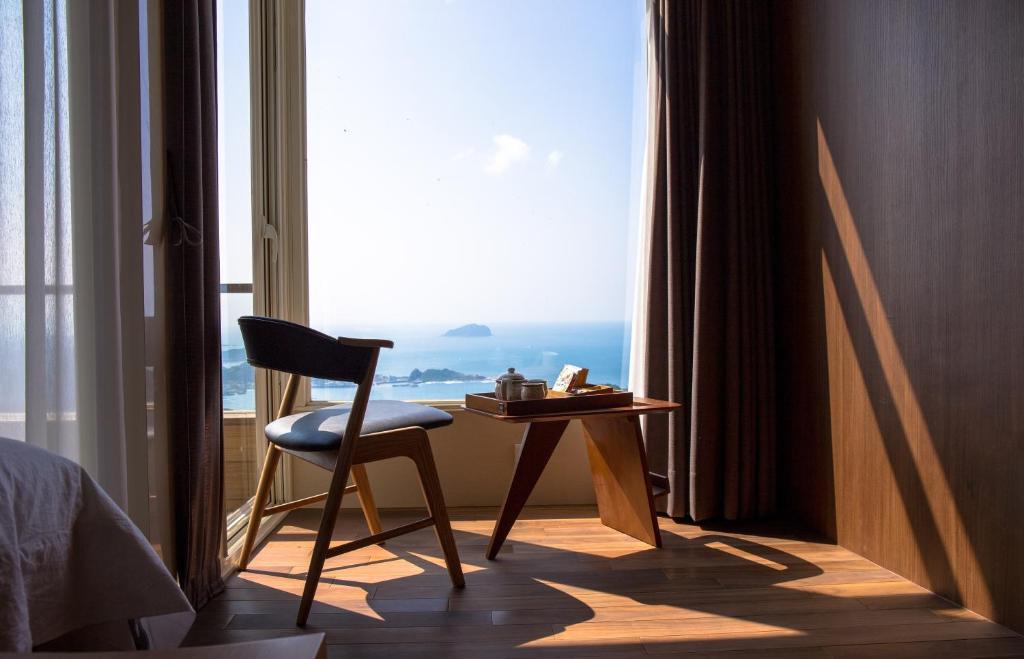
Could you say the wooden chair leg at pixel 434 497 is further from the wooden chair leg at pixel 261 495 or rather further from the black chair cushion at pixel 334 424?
the wooden chair leg at pixel 261 495

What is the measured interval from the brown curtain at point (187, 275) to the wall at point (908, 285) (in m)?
2.01

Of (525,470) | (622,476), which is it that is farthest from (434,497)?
(622,476)

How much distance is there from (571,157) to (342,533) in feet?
5.91

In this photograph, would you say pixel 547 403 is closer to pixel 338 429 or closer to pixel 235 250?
pixel 338 429

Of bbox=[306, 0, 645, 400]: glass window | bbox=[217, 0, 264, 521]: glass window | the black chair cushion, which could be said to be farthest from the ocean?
the black chair cushion

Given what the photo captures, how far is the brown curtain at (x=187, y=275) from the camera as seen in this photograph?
6.28 feet

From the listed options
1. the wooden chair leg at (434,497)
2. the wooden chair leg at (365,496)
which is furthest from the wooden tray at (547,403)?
the wooden chair leg at (365,496)

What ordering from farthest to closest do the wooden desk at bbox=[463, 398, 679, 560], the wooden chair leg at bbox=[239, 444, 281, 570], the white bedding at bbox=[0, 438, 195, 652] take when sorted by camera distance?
the wooden desk at bbox=[463, 398, 679, 560] < the wooden chair leg at bbox=[239, 444, 281, 570] < the white bedding at bbox=[0, 438, 195, 652]

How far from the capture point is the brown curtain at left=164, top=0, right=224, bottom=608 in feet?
6.28

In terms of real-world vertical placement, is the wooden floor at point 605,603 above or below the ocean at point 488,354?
below

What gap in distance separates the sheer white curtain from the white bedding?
0.32m

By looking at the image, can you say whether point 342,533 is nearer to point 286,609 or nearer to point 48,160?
point 286,609

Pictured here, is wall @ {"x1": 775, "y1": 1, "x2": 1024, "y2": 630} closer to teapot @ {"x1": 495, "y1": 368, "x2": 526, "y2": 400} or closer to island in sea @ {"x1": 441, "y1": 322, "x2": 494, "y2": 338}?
teapot @ {"x1": 495, "y1": 368, "x2": 526, "y2": 400}

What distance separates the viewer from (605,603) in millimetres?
2031
